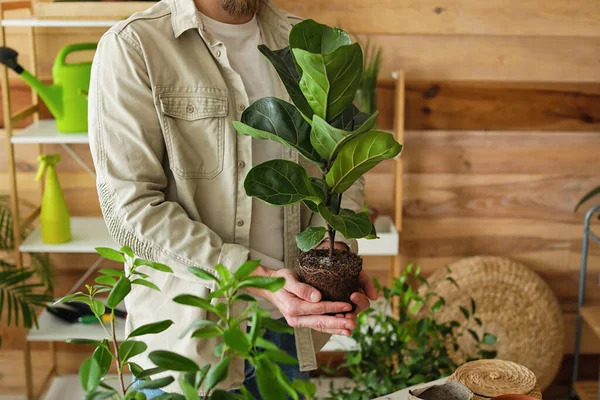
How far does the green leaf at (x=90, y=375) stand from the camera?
0.71 m

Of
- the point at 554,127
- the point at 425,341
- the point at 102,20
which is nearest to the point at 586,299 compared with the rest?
the point at 554,127

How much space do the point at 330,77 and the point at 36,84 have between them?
1538 mm

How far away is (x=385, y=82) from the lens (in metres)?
2.71

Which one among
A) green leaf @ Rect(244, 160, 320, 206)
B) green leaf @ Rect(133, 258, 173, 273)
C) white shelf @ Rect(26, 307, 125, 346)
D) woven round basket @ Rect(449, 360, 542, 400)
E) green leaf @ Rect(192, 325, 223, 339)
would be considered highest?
green leaf @ Rect(244, 160, 320, 206)

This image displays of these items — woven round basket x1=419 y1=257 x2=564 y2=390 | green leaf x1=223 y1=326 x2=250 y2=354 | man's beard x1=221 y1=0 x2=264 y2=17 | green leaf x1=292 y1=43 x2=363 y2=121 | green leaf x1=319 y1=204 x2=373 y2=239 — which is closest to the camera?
green leaf x1=223 y1=326 x2=250 y2=354

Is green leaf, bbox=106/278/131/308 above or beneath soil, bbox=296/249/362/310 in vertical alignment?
above

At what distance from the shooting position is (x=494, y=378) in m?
1.26

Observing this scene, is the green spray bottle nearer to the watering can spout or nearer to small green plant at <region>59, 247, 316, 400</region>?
the watering can spout

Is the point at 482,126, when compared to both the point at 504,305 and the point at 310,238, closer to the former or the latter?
the point at 504,305

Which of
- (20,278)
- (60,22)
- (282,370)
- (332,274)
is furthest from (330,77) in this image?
(20,278)

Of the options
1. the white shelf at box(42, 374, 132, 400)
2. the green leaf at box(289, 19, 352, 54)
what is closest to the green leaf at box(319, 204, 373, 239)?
the green leaf at box(289, 19, 352, 54)

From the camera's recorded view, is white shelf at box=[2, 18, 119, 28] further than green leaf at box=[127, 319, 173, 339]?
Yes

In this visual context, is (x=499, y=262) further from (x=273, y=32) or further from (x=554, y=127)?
(x=273, y=32)

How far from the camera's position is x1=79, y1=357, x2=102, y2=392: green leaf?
711 mm
